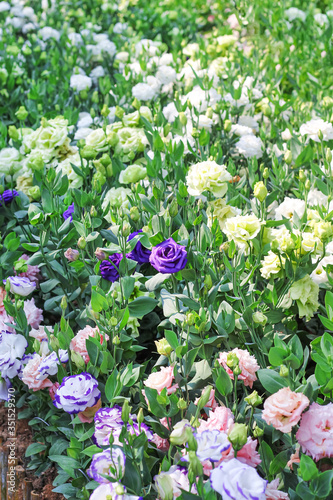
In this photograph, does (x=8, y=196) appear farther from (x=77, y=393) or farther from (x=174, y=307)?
(x=77, y=393)

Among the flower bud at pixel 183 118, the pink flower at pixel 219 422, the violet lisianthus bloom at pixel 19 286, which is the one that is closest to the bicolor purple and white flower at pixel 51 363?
the violet lisianthus bloom at pixel 19 286

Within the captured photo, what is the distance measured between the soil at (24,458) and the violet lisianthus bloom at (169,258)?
71cm

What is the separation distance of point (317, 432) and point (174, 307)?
60 cm

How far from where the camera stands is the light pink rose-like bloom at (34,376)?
1.51 m

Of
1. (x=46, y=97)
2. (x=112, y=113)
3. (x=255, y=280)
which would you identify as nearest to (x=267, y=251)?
(x=255, y=280)

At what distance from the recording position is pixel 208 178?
166 centimetres

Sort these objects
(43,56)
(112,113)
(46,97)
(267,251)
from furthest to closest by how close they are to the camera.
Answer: (43,56)
(46,97)
(112,113)
(267,251)

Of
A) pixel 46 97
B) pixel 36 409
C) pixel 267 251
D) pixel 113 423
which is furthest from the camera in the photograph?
pixel 46 97

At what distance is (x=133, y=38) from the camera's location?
4008 mm

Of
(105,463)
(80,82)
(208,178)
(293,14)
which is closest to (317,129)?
(208,178)

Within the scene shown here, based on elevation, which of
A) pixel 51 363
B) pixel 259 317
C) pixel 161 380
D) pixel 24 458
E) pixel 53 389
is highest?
pixel 259 317

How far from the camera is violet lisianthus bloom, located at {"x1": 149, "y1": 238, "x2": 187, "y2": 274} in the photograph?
1.40 m

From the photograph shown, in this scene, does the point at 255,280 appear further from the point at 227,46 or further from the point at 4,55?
the point at 4,55

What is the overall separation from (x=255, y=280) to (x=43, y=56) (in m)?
2.76
